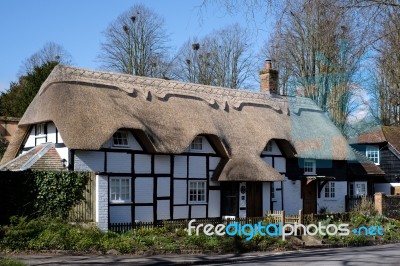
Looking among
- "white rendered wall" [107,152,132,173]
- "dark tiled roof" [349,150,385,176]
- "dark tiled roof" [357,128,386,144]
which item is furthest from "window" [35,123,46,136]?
"dark tiled roof" [357,128,386,144]

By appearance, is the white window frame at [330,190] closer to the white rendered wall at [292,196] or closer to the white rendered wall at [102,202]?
the white rendered wall at [292,196]

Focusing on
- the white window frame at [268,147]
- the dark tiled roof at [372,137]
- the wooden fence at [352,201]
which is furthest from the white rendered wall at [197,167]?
the dark tiled roof at [372,137]

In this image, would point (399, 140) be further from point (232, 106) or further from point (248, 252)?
point (248, 252)

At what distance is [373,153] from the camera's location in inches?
1761

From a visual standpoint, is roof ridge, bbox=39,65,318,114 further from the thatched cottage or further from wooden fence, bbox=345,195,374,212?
wooden fence, bbox=345,195,374,212

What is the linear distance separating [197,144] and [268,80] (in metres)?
9.85

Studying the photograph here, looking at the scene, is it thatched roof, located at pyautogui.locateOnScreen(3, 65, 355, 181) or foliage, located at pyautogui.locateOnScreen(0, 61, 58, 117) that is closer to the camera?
thatched roof, located at pyautogui.locateOnScreen(3, 65, 355, 181)

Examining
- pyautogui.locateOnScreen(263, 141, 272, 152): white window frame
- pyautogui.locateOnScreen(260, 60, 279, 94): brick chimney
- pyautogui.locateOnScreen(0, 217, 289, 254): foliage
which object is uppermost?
pyautogui.locateOnScreen(260, 60, 279, 94): brick chimney

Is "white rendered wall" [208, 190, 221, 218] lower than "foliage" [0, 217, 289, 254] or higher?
higher

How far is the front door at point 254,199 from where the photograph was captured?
3170cm

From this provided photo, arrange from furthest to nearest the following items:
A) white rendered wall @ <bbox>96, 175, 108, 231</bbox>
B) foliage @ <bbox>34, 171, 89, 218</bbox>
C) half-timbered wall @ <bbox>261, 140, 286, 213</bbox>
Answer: half-timbered wall @ <bbox>261, 140, 286, 213</bbox>
white rendered wall @ <bbox>96, 175, 108, 231</bbox>
foliage @ <bbox>34, 171, 89, 218</bbox>

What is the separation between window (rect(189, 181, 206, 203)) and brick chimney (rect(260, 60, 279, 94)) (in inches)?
411

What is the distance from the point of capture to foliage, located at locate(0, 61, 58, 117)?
45591mm

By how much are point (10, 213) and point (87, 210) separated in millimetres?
3044
